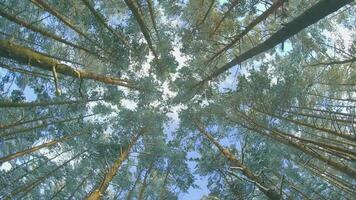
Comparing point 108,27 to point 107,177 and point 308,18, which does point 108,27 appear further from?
point 308,18

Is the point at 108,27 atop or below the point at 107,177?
atop

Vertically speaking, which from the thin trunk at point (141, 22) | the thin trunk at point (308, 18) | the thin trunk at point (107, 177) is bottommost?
the thin trunk at point (107, 177)

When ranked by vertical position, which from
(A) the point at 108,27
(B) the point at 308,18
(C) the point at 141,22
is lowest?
(B) the point at 308,18

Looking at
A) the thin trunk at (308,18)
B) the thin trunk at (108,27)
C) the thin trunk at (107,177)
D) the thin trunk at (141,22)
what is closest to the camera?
the thin trunk at (308,18)

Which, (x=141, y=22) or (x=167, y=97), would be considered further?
(x=167, y=97)

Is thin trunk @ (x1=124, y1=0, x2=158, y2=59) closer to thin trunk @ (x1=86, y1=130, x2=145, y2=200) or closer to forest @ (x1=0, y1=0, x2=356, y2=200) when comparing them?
forest @ (x1=0, y1=0, x2=356, y2=200)

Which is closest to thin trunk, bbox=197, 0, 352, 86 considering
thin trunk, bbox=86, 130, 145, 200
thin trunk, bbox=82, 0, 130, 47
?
thin trunk, bbox=86, 130, 145, 200

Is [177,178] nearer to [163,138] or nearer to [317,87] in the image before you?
[163,138]

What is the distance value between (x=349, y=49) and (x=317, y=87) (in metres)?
→ 5.22

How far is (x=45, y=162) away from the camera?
15.0m

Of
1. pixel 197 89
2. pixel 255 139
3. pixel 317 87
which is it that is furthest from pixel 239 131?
pixel 317 87

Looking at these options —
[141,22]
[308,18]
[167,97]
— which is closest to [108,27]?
[141,22]

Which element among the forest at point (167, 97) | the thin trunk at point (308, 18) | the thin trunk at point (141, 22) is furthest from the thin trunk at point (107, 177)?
the thin trunk at point (308, 18)

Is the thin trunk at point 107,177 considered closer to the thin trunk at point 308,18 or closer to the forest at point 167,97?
the forest at point 167,97
